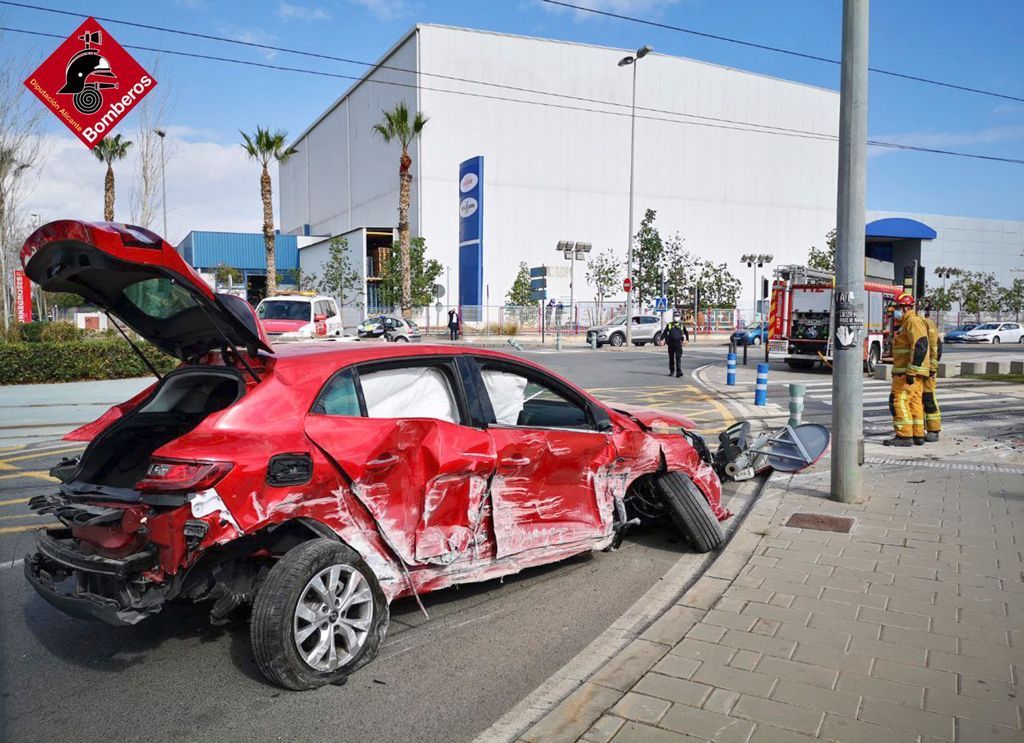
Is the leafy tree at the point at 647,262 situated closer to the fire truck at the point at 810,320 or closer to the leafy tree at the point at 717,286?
the leafy tree at the point at 717,286

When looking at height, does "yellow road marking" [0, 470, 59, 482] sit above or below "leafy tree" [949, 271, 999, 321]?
below

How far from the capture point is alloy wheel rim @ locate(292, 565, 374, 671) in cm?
341

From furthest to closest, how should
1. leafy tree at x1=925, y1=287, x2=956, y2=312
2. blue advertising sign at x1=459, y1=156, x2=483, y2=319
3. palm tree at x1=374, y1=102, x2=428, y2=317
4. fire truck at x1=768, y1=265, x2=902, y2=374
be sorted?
leafy tree at x1=925, y1=287, x2=956, y2=312
blue advertising sign at x1=459, y1=156, x2=483, y2=319
palm tree at x1=374, y1=102, x2=428, y2=317
fire truck at x1=768, y1=265, x2=902, y2=374

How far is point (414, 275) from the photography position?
4909 centimetres

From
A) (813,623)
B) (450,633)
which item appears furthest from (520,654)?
(813,623)

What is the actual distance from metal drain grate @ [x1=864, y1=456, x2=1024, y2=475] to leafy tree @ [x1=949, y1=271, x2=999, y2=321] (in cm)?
6519

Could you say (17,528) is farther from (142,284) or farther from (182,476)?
(182,476)

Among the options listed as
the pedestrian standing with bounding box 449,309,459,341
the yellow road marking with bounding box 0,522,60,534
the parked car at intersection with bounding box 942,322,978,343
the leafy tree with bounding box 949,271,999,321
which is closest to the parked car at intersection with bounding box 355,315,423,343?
the pedestrian standing with bounding box 449,309,459,341

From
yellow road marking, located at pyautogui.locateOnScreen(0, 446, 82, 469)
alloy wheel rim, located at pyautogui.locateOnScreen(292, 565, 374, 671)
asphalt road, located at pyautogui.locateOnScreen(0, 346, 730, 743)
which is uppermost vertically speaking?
alloy wheel rim, located at pyautogui.locateOnScreen(292, 565, 374, 671)

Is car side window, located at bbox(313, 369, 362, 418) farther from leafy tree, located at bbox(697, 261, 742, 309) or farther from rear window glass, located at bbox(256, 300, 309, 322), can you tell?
leafy tree, located at bbox(697, 261, 742, 309)

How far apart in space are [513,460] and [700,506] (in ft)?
5.81

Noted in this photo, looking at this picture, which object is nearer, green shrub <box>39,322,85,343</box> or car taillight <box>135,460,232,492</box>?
car taillight <box>135,460,232,492</box>

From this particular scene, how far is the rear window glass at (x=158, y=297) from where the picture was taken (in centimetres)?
398

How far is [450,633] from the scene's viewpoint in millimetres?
4141
